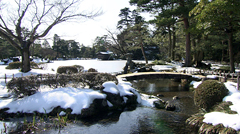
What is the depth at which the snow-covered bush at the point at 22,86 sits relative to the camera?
20.4 ft

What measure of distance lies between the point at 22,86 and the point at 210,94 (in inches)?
292

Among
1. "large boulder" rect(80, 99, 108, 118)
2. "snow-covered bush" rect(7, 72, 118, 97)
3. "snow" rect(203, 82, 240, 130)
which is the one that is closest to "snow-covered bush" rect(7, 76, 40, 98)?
"snow-covered bush" rect(7, 72, 118, 97)

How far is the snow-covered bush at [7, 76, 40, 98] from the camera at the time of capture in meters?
6.23

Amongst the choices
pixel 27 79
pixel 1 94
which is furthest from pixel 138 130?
pixel 1 94

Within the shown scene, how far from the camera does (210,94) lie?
18.3 feet

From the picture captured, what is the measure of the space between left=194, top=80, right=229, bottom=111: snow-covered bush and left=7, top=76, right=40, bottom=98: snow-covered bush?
268 inches

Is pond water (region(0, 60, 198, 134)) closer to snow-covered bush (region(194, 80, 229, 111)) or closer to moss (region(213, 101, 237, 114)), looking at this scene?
snow-covered bush (region(194, 80, 229, 111))

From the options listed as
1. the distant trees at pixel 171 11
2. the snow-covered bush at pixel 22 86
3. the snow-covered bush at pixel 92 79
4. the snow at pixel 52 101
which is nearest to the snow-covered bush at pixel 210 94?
the snow at pixel 52 101

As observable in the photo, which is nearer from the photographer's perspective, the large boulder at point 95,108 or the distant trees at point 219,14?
the large boulder at point 95,108

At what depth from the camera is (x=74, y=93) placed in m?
6.57

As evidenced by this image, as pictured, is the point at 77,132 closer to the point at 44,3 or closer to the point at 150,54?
the point at 44,3

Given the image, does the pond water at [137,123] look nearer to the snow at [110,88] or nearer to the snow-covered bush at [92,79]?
the snow at [110,88]

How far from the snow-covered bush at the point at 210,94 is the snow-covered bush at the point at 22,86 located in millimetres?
6805

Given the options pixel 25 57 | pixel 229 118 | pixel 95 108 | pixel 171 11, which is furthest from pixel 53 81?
pixel 171 11
